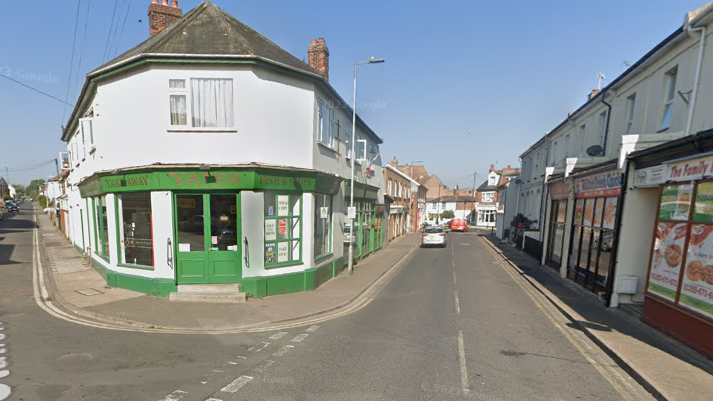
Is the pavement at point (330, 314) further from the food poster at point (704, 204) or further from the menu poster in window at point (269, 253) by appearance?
the food poster at point (704, 204)

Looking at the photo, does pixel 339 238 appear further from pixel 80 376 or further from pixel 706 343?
pixel 706 343

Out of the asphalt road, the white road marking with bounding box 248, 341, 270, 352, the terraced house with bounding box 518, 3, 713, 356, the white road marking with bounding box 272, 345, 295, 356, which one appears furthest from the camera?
the terraced house with bounding box 518, 3, 713, 356

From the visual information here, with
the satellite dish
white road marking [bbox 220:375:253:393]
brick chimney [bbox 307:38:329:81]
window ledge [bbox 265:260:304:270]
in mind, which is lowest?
white road marking [bbox 220:375:253:393]

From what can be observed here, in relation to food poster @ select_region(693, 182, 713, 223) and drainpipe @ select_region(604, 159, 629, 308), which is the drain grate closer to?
drainpipe @ select_region(604, 159, 629, 308)

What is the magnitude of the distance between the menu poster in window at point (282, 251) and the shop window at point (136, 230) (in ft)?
12.2

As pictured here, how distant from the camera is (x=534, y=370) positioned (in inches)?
197

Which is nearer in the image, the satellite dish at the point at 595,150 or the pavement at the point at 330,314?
the pavement at the point at 330,314

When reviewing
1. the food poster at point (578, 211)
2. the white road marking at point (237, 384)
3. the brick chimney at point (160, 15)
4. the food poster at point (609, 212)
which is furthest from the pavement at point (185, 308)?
the brick chimney at point (160, 15)

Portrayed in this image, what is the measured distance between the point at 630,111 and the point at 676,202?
20.1 feet

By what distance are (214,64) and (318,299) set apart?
7323 mm

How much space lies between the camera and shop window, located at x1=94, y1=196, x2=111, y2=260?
10.5m

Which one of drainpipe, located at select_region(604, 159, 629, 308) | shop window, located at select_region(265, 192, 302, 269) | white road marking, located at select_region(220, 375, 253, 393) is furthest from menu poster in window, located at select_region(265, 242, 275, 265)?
drainpipe, located at select_region(604, 159, 629, 308)

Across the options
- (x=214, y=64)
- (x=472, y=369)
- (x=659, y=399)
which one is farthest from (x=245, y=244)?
(x=659, y=399)

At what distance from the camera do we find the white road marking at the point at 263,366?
4.89 m
